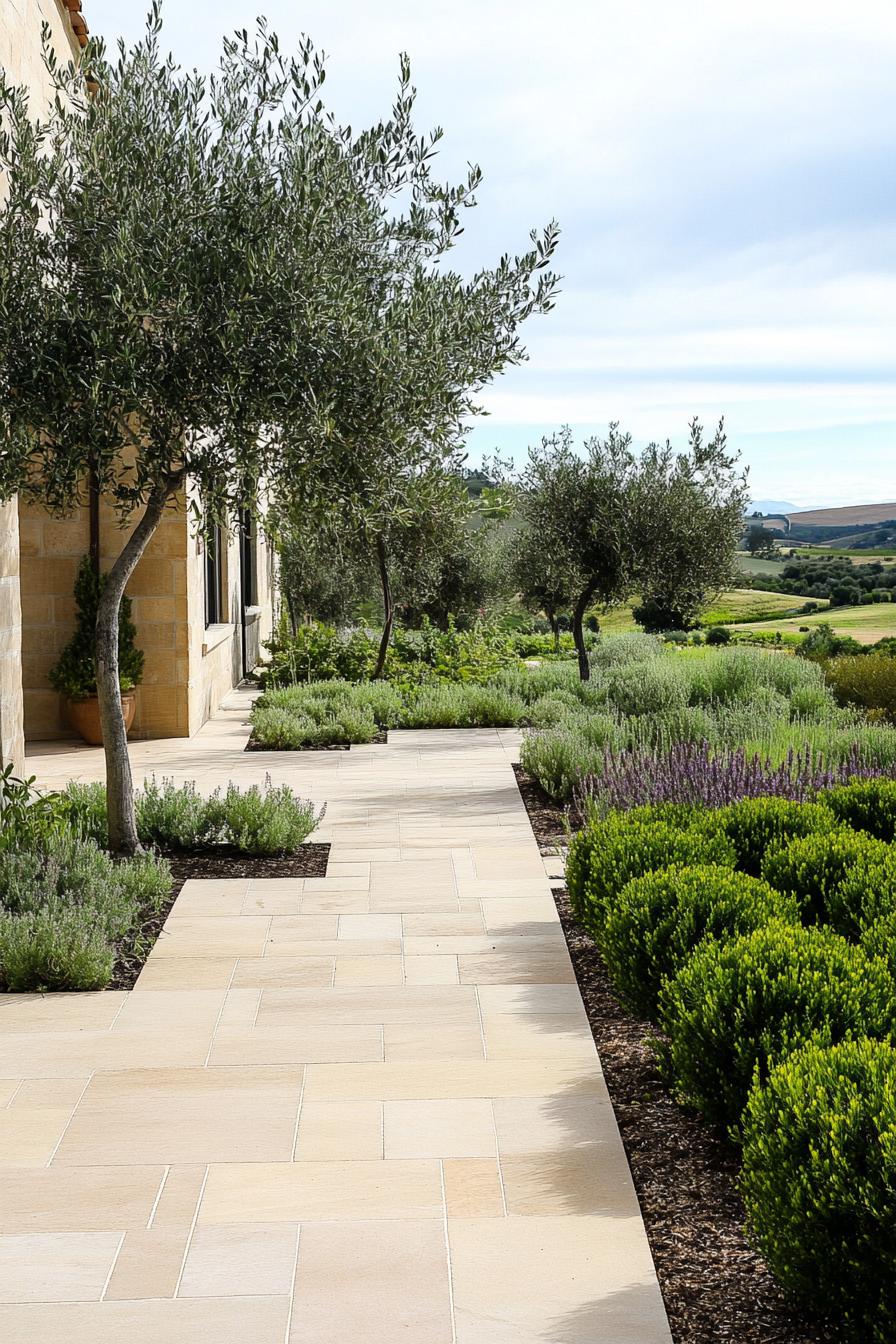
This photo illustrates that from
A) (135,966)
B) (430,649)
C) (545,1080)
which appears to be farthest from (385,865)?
(430,649)

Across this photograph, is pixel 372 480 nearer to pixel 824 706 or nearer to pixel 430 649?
pixel 824 706

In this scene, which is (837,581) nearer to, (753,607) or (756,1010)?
(753,607)

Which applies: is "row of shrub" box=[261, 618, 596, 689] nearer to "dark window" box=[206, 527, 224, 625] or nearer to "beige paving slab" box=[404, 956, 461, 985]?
"dark window" box=[206, 527, 224, 625]

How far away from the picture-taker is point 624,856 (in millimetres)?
4953

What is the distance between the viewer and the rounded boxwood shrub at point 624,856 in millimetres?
4867

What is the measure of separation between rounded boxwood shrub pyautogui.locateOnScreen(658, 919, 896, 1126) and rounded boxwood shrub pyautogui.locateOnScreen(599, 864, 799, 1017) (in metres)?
0.38

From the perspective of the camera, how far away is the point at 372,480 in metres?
5.69

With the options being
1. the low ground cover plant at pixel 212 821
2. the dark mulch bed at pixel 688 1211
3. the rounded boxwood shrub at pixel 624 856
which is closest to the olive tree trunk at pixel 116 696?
the low ground cover plant at pixel 212 821

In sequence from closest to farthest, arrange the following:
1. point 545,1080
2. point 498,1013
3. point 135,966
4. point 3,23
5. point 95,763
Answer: point 545,1080, point 498,1013, point 135,966, point 3,23, point 95,763

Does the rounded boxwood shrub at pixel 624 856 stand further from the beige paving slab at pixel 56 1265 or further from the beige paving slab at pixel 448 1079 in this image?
the beige paving slab at pixel 56 1265

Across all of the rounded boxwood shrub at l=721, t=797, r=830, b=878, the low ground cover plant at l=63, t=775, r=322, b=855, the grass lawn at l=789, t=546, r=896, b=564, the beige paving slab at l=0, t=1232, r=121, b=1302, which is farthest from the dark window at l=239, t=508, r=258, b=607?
the grass lawn at l=789, t=546, r=896, b=564

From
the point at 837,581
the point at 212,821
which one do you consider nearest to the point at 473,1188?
the point at 212,821

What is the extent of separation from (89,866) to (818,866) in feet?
10.8

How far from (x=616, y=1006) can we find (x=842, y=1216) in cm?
220
